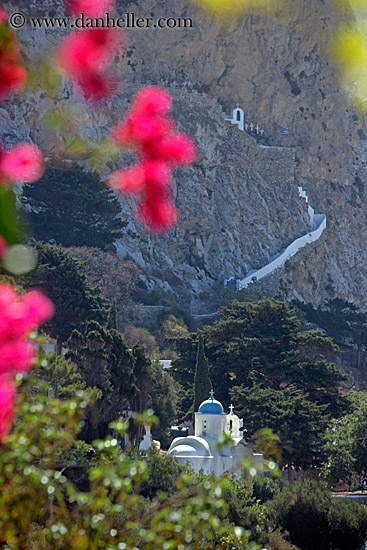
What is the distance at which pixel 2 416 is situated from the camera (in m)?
7.27

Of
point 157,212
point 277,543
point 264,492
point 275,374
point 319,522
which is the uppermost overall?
point 275,374

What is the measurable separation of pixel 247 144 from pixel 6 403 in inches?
2633

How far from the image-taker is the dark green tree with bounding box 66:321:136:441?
32969 mm

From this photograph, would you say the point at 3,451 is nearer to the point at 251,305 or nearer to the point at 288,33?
the point at 251,305

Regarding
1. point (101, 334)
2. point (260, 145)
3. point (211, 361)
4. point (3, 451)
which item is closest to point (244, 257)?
point (260, 145)

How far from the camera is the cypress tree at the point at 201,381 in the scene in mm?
40331

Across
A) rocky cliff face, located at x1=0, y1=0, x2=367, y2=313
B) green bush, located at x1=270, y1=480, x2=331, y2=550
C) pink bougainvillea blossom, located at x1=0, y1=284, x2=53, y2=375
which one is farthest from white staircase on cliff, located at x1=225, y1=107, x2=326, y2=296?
pink bougainvillea blossom, located at x1=0, y1=284, x2=53, y2=375

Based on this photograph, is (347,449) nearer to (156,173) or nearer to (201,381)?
(201,381)

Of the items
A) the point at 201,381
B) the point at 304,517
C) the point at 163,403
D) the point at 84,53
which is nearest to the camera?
the point at 84,53

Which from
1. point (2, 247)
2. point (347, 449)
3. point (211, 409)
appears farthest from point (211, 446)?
point (2, 247)

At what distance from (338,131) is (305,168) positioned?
575 cm

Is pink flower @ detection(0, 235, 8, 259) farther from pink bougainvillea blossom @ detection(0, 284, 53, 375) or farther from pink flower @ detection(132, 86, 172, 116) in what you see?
pink flower @ detection(132, 86, 172, 116)

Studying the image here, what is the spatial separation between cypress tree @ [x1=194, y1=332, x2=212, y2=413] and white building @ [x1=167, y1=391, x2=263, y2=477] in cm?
275

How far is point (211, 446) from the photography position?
33.7 m
